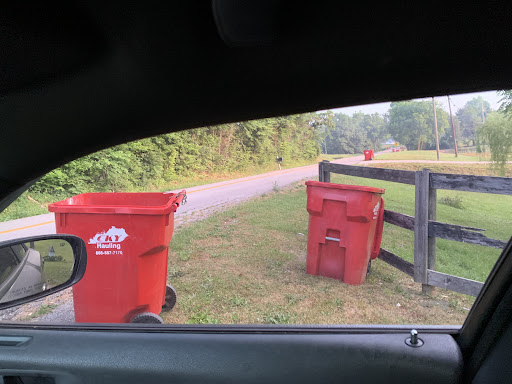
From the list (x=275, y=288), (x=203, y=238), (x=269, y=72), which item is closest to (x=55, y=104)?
(x=269, y=72)

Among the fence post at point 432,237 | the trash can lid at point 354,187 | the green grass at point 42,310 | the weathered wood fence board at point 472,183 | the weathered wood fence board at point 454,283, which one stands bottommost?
the weathered wood fence board at point 454,283

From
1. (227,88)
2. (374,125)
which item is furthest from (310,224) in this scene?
(227,88)

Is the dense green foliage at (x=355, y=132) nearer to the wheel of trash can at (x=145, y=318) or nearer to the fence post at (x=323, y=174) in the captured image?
the wheel of trash can at (x=145, y=318)

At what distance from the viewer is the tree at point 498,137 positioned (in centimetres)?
159

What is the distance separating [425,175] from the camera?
12.2 ft

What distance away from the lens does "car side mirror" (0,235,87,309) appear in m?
1.35

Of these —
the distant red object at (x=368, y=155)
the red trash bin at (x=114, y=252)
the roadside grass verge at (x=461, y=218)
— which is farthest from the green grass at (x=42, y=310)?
the roadside grass verge at (x=461, y=218)

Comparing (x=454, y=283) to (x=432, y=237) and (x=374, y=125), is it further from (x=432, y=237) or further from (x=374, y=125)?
(x=374, y=125)

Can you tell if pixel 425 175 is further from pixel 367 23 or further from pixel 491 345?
pixel 367 23

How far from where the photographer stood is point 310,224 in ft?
14.5

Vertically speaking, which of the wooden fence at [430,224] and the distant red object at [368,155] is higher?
the distant red object at [368,155]

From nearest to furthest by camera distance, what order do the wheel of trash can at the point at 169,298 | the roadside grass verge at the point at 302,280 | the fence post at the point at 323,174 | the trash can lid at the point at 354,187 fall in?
the roadside grass verge at the point at 302,280 → the wheel of trash can at the point at 169,298 → the trash can lid at the point at 354,187 → the fence post at the point at 323,174

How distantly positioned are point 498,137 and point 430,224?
2306 millimetres

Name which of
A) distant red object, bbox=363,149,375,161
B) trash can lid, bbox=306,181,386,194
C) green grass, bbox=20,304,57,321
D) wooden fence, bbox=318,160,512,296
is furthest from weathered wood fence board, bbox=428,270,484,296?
green grass, bbox=20,304,57,321
